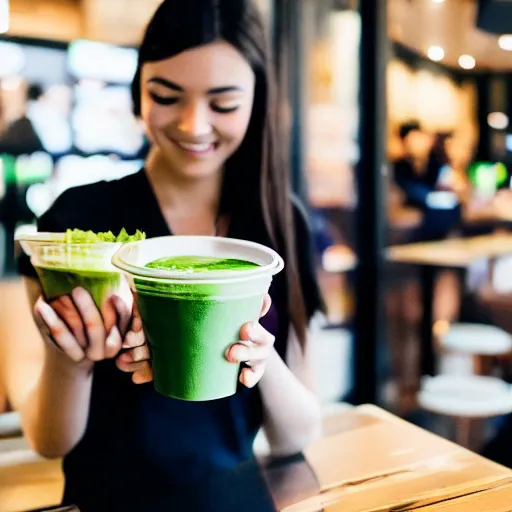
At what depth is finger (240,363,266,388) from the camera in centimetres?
95

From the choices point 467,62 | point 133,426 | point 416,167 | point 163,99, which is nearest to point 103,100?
point 163,99

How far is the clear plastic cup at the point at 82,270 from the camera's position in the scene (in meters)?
0.91

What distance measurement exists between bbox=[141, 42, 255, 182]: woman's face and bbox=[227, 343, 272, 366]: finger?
1.15 ft

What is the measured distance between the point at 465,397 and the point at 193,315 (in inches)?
48.2

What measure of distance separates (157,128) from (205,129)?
0.30 feet

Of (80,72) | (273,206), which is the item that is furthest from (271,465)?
(80,72)

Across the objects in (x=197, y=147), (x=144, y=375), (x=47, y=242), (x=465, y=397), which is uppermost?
(x=197, y=147)

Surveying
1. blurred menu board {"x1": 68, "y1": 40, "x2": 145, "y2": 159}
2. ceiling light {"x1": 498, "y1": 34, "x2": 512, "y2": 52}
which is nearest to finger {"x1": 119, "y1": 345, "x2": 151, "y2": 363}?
blurred menu board {"x1": 68, "y1": 40, "x2": 145, "y2": 159}

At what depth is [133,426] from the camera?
1.09m

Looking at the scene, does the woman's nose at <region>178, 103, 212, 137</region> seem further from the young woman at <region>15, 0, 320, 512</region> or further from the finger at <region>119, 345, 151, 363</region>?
the finger at <region>119, 345, 151, 363</region>

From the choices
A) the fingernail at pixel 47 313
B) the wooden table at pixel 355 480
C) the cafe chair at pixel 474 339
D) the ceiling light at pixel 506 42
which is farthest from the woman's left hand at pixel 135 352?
the ceiling light at pixel 506 42

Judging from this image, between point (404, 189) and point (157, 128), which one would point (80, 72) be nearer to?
point (157, 128)

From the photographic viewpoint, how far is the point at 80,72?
1107 millimetres

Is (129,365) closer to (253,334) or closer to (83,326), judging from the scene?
(83,326)
